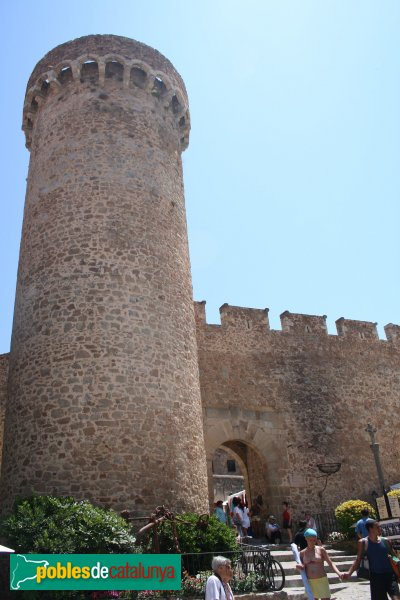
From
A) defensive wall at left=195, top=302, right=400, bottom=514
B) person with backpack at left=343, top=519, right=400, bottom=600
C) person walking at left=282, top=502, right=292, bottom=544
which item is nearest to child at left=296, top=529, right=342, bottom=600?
person with backpack at left=343, top=519, right=400, bottom=600

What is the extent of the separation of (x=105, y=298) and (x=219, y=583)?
24.2 feet

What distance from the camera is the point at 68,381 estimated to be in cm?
1092

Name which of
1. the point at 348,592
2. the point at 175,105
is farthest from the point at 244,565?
the point at 175,105

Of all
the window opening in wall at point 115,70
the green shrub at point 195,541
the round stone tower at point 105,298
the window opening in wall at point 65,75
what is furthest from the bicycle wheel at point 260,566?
the window opening in wall at point 65,75

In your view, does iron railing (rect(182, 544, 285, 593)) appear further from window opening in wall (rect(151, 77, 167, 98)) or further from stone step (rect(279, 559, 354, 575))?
window opening in wall (rect(151, 77, 167, 98))

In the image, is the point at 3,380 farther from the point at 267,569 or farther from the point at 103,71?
the point at 267,569

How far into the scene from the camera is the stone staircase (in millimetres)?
9328

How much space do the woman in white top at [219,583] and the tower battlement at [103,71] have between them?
11.8 metres

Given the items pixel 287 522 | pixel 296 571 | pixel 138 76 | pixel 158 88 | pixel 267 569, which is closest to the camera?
pixel 267 569

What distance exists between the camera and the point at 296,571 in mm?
10766

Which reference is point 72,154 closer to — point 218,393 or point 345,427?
point 218,393

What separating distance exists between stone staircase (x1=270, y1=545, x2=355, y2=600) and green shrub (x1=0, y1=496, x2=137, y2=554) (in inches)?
113

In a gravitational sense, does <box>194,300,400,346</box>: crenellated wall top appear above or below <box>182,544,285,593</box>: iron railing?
above

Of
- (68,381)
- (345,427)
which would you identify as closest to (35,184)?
(68,381)
